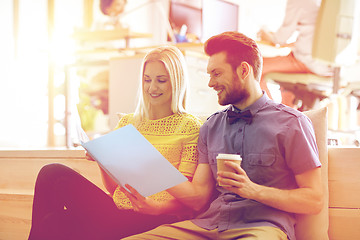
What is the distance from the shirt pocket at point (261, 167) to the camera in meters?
1.19

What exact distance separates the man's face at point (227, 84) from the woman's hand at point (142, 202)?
35 centimetres

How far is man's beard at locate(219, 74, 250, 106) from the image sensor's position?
1296 mm

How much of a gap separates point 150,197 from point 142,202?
0.14m

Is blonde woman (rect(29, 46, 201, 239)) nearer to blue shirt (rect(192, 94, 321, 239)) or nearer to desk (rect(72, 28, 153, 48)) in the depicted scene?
blue shirt (rect(192, 94, 321, 239))

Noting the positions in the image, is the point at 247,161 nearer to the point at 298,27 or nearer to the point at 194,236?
the point at 194,236

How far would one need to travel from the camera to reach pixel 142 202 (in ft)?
4.07

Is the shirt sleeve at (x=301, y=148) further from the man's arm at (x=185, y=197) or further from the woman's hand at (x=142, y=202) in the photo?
the woman's hand at (x=142, y=202)

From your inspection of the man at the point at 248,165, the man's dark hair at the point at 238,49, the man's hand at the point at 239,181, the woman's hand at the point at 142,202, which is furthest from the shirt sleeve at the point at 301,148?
the woman's hand at the point at 142,202

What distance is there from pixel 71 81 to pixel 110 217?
2556 millimetres

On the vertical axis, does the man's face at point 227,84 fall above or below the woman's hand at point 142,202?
above

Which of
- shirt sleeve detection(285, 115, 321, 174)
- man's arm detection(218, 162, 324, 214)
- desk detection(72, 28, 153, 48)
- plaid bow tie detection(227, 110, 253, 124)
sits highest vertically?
desk detection(72, 28, 153, 48)

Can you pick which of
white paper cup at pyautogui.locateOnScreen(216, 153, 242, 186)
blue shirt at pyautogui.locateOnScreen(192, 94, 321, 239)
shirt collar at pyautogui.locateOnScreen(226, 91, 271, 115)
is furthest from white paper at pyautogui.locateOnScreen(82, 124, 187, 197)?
shirt collar at pyautogui.locateOnScreen(226, 91, 271, 115)

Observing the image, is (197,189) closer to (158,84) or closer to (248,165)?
(248,165)

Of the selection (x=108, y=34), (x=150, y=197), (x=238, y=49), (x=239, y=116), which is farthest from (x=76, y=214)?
(x=108, y=34)
